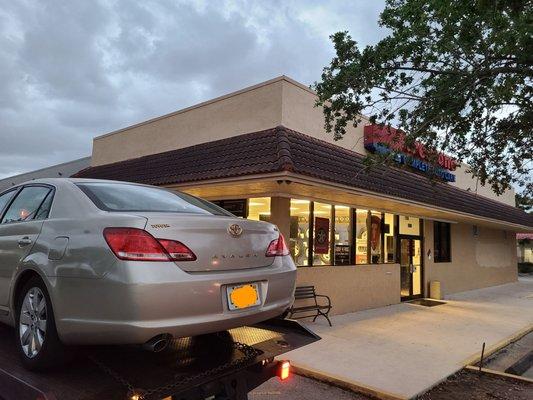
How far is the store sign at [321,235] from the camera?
1092 cm

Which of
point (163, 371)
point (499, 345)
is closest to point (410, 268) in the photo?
point (499, 345)

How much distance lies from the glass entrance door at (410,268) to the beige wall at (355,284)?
33.8 inches

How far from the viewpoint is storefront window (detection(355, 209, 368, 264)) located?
12.1m

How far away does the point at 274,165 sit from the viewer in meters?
8.39

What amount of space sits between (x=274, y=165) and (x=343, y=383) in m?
4.05

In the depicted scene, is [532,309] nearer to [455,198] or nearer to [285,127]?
[455,198]

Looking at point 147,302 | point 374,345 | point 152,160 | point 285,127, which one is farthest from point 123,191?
point 152,160

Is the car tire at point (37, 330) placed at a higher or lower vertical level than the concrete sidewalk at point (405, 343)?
higher

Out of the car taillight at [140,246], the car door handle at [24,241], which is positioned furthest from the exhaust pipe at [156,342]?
the car door handle at [24,241]

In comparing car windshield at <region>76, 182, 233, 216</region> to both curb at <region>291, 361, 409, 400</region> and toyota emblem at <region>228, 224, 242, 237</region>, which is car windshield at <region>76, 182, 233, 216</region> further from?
curb at <region>291, 361, 409, 400</region>

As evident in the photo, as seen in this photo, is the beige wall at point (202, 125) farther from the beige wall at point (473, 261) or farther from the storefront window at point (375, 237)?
the beige wall at point (473, 261)

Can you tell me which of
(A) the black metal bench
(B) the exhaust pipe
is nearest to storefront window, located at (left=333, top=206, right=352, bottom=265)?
(A) the black metal bench

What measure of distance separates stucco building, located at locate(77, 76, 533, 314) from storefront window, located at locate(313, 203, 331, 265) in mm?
25

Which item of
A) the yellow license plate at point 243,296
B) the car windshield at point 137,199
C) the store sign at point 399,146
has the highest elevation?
the store sign at point 399,146
